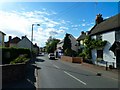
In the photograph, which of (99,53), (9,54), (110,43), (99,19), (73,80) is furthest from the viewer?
(99,19)

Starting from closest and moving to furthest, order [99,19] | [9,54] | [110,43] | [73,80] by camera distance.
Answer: [73,80]
[110,43]
[9,54]
[99,19]

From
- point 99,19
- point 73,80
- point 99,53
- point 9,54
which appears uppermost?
point 99,19

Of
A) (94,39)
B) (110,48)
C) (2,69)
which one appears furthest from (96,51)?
(2,69)

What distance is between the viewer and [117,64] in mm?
26281

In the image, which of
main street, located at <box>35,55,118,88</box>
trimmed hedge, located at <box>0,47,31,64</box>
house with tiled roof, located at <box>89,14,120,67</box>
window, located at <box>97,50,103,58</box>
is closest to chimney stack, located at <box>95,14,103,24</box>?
house with tiled roof, located at <box>89,14,120,67</box>

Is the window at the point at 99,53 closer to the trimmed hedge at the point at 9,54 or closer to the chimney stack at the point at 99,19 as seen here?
the chimney stack at the point at 99,19

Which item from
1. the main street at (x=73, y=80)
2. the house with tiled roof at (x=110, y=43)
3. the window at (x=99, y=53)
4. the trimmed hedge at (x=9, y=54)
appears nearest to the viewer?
the main street at (x=73, y=80)

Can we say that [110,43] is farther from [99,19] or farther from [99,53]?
[99,19]

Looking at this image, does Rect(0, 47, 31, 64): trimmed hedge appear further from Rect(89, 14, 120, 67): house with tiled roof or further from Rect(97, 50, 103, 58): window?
Rect(89, 14, 120, 67): house with tiled roof

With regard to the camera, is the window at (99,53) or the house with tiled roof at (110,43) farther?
the window at (99,53)

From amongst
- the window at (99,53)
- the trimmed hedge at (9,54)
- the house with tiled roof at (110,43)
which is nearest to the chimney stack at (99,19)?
the house with tiled roof at (110,43)

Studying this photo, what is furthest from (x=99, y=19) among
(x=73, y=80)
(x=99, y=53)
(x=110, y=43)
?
(x=73, y=80)

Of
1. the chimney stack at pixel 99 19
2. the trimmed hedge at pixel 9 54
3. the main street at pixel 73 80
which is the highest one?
the chimney stack at pixel 99 19

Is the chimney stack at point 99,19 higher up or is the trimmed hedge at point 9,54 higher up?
the chimney stack at point 99,19
